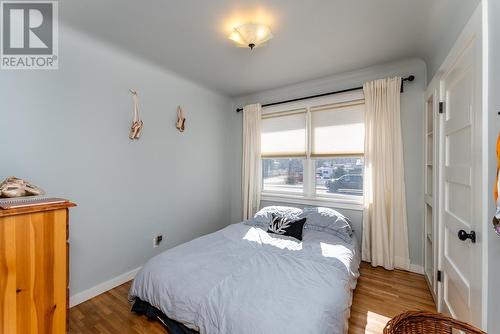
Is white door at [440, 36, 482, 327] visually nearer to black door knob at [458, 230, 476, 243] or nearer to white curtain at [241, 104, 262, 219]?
black door knob at [458, 230, 476, 243]

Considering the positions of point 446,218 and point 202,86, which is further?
point 202,86

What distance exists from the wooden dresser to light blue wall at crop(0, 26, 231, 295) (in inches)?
37.8

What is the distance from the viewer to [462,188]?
4.87 feet

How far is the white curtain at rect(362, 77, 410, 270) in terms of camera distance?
2695 millimetres

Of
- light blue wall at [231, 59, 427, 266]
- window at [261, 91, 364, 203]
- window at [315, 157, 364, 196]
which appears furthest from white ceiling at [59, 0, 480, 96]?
window at [315, 157, 364, 196]

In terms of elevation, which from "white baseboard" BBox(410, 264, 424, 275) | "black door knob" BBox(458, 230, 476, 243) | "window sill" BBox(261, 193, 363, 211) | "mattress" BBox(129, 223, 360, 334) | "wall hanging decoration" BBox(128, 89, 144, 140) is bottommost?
"white baseboard" BBox(410, 264, 424, 275)

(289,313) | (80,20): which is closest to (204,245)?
(289,313)

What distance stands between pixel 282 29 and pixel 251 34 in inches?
12.3

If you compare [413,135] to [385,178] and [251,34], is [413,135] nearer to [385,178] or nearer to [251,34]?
[385,178]

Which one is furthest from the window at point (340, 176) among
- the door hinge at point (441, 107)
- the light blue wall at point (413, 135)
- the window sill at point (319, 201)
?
the door hinge at point (441, 107)

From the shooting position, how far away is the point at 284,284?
62.9 inches

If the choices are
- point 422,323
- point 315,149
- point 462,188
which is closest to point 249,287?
point 422,323

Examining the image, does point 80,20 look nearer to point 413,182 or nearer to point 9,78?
point 9,78

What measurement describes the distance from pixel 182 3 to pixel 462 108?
212 centimetres
